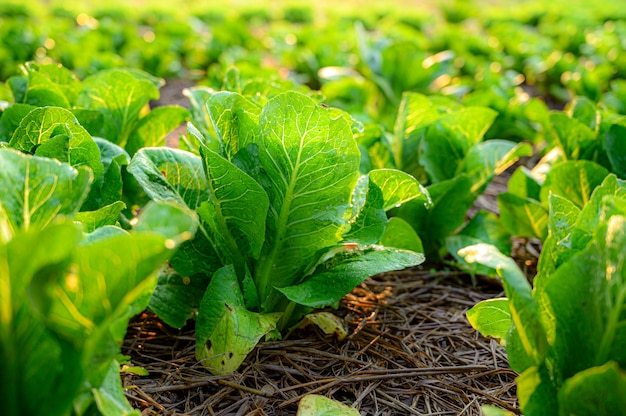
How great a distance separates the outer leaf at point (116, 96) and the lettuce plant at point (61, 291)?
1.03 meters

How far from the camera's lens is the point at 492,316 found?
1570mm

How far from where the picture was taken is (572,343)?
4.21 feet

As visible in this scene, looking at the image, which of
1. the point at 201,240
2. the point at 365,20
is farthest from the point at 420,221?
the point at 365,20

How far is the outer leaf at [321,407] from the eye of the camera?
1.51 meters

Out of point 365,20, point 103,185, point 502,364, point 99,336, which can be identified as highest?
point 99,336

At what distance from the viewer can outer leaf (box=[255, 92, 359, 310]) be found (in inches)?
60.9

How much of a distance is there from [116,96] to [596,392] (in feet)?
5.84

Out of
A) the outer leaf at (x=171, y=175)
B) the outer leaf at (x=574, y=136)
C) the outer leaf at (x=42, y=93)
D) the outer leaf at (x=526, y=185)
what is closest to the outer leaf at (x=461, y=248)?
the outer leaf at (x=526, y=185)

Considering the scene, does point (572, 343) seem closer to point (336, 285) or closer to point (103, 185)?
point (336, 285)

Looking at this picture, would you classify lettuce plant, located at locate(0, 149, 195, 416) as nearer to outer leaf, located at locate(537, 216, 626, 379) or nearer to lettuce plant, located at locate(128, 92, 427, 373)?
lettuce plant, located at locate(128, 92, 427, 373)

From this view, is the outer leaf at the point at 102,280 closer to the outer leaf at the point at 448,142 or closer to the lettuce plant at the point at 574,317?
the lettuce plant at the point at 574,317

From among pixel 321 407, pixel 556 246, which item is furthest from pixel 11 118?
pixel 556 246

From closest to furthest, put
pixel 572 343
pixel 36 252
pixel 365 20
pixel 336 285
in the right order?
pixel 36 252 → pixel 572 343 → pixel 336 285 → pixel 365 20

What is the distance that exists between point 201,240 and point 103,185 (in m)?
0.32
